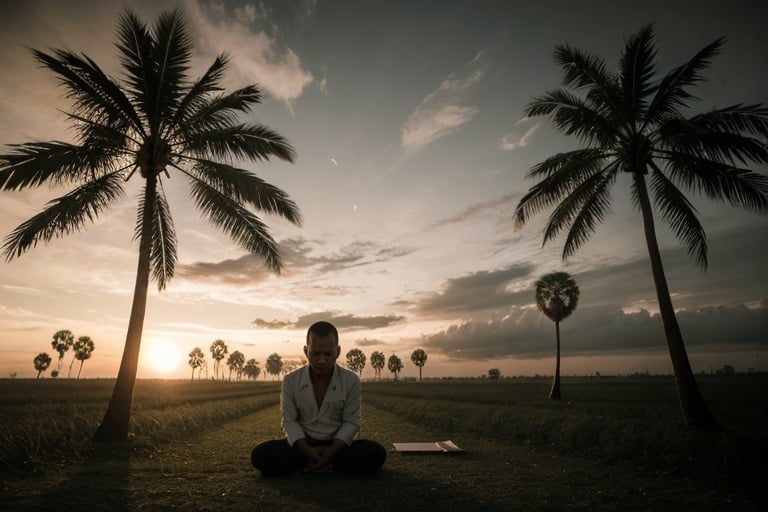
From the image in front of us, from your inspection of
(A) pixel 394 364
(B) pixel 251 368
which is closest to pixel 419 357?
(A) pixel 394 364

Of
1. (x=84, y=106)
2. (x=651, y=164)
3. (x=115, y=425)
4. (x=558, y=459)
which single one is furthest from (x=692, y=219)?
(x=84, y=106)

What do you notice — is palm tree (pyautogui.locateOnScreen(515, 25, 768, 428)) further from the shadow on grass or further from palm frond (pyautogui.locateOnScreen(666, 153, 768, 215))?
the shadow on grass

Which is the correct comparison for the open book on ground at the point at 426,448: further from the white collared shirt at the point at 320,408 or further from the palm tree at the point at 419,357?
the palm tree at the point at 419,357

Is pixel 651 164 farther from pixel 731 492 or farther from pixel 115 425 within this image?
pixel 115 425

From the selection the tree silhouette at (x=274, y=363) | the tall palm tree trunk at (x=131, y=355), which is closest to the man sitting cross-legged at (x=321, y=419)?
the tall palm tree trunk at (x=131, y=355)

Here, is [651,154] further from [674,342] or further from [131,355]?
[131,355]

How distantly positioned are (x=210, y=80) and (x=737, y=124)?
16.7 meters

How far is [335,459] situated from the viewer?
5172 mm

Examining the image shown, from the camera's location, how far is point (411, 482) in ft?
16.6

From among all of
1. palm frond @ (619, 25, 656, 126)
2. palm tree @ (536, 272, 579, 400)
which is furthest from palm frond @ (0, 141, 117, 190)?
palm tree @ (536, 272, 579, 400)

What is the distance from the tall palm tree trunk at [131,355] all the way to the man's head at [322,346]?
24.8 feet

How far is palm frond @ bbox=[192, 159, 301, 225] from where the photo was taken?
1234 cm

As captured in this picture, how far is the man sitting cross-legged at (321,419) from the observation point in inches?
199

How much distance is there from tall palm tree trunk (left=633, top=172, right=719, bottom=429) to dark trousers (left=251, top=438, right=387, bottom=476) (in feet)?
35.4
